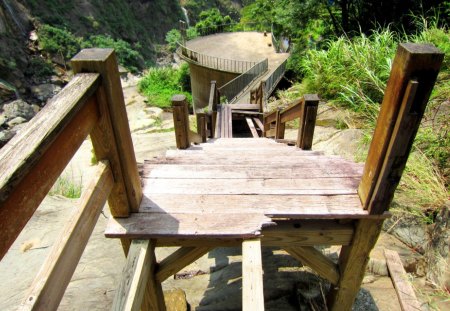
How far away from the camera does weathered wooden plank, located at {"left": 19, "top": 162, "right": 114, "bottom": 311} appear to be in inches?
40.5

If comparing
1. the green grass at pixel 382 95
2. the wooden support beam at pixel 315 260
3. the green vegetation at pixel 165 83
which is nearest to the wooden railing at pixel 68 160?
the wooden support beam at pixel 315 260

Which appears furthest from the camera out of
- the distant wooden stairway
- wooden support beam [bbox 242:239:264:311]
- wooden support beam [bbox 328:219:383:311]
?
wooden support beam [bbox 328:219:383:311]

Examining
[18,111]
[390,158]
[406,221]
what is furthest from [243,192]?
[18,111]

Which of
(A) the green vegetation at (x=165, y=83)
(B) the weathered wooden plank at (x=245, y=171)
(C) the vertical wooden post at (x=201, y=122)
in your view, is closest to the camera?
(B) the weathered wooden plank at (x=245, y=171)

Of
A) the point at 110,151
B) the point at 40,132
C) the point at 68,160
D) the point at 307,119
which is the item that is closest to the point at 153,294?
the point at 110,151

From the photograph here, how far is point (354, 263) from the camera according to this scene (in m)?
2.03

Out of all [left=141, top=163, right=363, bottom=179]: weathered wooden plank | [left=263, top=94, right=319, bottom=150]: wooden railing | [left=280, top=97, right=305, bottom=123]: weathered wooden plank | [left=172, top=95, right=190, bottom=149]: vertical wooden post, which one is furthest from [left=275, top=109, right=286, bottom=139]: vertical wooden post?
[left=141, top=163, right=363, bottom=179]: weathered wooden plank

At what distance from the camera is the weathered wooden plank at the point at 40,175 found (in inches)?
31.6

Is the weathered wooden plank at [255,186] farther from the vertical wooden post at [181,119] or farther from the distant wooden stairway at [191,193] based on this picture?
the vertical wooden post at [181,119]

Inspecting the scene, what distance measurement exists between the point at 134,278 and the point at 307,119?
2.53 metres

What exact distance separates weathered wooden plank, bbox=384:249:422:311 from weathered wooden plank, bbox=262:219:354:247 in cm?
116

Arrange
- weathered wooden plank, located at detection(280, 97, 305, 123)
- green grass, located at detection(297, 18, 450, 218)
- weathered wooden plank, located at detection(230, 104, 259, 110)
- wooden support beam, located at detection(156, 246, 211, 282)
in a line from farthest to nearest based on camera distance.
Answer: weathered wooden plank, located at detection(230, 104, 259, 110)
weathered wooden plank, located at detection(280, 97, 305, 123)
green grass, located at detection(297, 18, 450, 218)
wooden support beam, located at detection(156, 246, 211, 282)

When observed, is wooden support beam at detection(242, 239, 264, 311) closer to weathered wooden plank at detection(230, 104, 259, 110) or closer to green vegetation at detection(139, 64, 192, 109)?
weathered wooden plank at detection(230, 104, 259, 110)

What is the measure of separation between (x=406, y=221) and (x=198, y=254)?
2.43 metres
